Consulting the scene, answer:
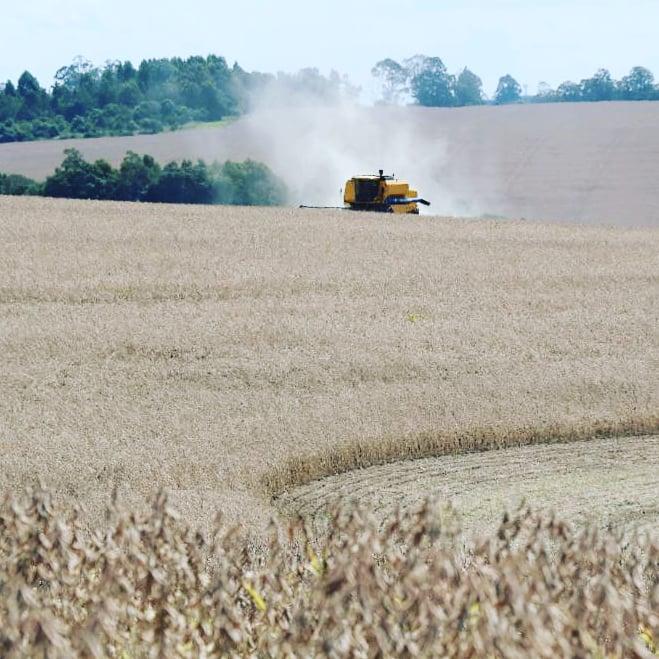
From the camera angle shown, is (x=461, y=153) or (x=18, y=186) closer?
(x=18, y=186)

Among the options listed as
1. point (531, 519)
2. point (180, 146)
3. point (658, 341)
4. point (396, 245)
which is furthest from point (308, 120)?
point (531, 519)

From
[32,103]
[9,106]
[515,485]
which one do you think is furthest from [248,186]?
[32,103]

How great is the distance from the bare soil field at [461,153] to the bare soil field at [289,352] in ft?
89.0

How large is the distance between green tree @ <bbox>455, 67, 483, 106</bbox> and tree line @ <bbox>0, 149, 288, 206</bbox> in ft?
345

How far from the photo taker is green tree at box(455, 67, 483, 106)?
16546 cm

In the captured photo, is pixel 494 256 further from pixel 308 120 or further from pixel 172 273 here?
pixel 308 120

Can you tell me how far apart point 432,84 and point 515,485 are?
16138 centimetres

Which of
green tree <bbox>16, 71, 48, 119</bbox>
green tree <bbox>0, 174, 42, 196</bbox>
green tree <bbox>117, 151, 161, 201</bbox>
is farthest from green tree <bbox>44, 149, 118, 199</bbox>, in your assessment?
green tree <bbox>16, 71, 48, 119</bbox>

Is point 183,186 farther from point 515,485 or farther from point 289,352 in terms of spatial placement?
point 515,485

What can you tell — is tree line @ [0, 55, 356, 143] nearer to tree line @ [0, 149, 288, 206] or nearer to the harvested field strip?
tree line @ [0, 149, 288, 206]

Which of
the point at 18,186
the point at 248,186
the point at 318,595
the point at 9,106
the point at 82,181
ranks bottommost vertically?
the point at 248,186

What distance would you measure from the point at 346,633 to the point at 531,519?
8.17ft

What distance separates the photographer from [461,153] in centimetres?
7594

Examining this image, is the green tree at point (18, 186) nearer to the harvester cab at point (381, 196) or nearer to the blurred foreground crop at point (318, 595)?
the harvester cab at point (381, 196)
